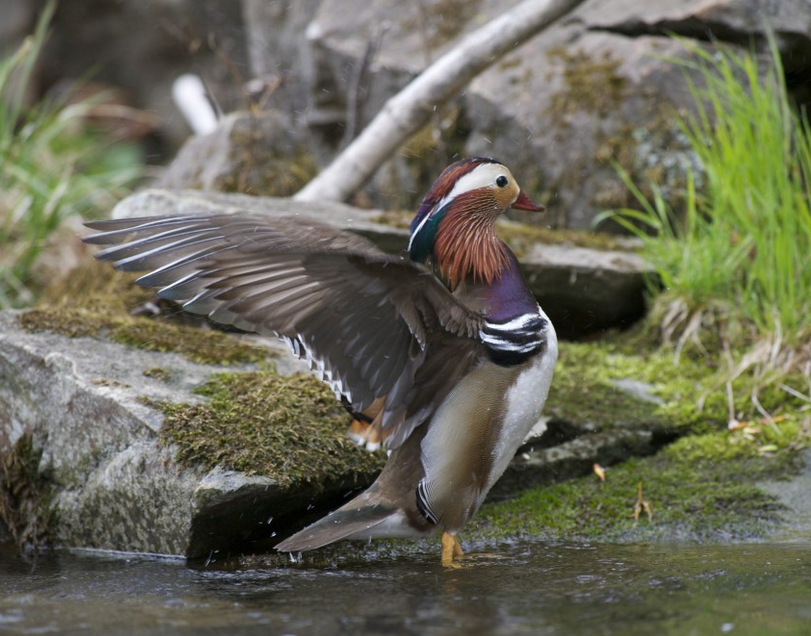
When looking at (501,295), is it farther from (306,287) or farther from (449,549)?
(449,549)

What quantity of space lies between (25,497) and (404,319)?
5.64 ft

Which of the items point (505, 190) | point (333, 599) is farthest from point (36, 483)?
point (505, 190)

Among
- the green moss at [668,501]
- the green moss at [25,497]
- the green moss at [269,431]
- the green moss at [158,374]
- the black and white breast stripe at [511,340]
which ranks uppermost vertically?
the black and white breast stripe at [511,340]

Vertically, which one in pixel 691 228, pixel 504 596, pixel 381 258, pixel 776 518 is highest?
Answer: pixel 381 258

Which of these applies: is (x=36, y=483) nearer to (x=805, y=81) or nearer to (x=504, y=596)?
(x=504, y=596)

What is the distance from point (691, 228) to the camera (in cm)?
470

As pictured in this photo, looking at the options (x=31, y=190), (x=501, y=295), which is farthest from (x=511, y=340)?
(x=31, y=190)

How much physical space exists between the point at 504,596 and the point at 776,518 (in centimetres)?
126

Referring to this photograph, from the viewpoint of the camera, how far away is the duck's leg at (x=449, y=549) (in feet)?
10.1

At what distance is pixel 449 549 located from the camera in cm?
311

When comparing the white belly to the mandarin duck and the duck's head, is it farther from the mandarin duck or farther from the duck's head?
the duck's head

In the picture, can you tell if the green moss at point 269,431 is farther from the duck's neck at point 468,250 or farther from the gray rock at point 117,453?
the duck's neck at point 468,250

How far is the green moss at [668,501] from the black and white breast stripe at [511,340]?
0.72m

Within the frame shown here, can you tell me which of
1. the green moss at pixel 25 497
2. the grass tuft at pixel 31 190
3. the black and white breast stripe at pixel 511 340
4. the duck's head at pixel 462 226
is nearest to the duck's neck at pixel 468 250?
the duck's head at pixel 462 226
